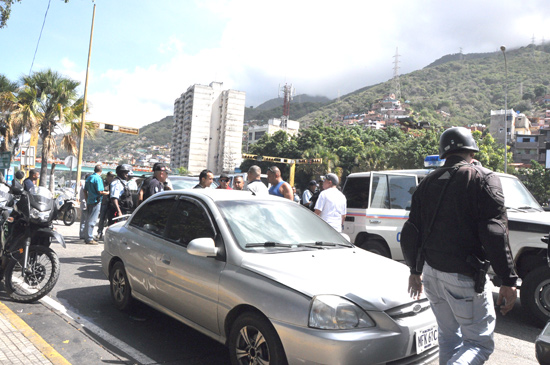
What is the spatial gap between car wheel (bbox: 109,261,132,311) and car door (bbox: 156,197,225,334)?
32.3 inches

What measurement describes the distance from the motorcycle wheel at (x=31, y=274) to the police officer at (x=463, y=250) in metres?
4.38

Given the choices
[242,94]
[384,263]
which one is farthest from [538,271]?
[242,94]

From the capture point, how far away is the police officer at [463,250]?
7.80ft

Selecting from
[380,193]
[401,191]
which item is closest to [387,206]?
[380,193]

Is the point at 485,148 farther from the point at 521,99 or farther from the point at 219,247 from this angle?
the point at 521,99

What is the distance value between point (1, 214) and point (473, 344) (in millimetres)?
5374

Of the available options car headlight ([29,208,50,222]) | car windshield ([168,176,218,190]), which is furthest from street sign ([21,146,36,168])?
car headlight ([29,208,50,222])

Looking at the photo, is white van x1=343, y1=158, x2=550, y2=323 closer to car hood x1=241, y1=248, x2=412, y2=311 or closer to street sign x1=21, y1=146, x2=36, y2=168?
car hood x1=241, y1=248, x2=412, y2=311

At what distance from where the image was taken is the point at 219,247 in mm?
3627

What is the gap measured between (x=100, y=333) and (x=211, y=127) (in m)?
150

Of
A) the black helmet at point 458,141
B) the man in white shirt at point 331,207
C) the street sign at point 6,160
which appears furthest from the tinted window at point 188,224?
the street sign at point 6,160

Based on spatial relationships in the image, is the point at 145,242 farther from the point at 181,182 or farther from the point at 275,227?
the point at 181,182

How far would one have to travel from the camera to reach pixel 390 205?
767 centimetres

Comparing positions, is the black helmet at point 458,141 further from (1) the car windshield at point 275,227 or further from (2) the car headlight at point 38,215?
(2) the car headlight at point 38,215
